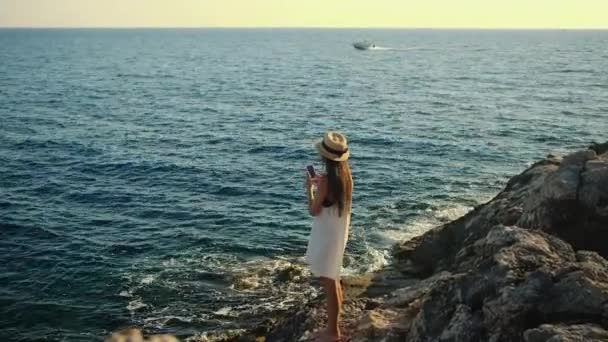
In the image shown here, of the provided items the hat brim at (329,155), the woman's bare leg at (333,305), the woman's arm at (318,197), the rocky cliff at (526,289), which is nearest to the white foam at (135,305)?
the rocky cliff at (526,289)

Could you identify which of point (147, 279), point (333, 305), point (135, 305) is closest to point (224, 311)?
point (135, 305)

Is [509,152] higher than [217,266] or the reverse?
higher

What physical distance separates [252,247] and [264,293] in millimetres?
4722

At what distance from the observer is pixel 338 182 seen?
9.07 metres

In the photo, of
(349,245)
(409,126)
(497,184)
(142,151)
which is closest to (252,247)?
(349,245)

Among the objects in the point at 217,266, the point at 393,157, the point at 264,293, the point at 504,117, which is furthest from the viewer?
the point at 504,117

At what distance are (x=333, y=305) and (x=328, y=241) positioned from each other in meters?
1.16

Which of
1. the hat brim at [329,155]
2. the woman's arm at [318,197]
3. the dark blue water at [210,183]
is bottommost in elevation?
the dark blue water at [210,183]

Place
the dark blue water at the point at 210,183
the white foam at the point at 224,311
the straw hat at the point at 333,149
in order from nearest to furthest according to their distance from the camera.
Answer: the straw hat at the point at 333,149 < the white foam at the point at 224,311 < the dark blue water at the point at 210,183

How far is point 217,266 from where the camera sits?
23.2m

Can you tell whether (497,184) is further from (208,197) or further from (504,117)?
(504,117)

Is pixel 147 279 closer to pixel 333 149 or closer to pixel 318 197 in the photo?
pixel 318 197

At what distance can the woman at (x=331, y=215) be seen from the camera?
904 centimetres

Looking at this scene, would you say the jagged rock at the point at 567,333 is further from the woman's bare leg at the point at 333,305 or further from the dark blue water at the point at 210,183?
the dark blue water at the point at 210,183
